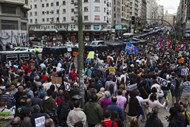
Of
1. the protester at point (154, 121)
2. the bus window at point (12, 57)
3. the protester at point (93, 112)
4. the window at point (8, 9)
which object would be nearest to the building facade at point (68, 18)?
Result: the window at point (8, 9)

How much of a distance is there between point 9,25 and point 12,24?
0.69m

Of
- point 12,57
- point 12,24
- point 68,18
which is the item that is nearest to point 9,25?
point 12,24

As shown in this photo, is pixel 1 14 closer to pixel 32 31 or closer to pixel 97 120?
pixel 97 120

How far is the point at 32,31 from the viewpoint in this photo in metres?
80.2

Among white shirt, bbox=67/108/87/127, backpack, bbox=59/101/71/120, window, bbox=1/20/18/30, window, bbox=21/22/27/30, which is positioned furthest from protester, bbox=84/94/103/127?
window, bbox=21/22/27/30

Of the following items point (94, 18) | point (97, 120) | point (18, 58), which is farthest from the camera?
point (94, 18)

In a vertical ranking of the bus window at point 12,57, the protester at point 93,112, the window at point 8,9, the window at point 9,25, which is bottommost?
the protester at point 93,112

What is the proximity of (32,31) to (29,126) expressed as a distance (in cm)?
7671

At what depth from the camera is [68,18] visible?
71.6 meters

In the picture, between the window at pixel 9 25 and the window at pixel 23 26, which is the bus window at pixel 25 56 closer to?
the window at pixel 9 25

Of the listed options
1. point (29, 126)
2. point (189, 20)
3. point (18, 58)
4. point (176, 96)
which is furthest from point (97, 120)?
point (189, 20)

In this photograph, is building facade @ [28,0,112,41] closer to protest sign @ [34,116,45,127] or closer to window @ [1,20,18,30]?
window @ [1,20,18,30]

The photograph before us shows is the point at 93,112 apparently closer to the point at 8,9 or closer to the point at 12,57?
the point at 12,57

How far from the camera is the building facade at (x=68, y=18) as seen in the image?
67.2m
